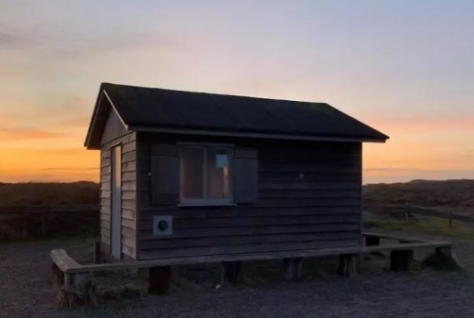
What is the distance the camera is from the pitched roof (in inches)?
392

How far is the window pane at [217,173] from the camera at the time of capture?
10.6 metres

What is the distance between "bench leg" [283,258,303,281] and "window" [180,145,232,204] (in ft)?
4.94

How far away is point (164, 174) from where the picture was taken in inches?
394

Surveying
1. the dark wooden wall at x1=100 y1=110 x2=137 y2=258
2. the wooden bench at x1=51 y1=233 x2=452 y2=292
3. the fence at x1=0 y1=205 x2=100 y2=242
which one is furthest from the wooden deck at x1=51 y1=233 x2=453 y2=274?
the fence at x1=0 y1=205 x2=100 y2=242

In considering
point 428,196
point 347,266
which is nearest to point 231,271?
point 347,266

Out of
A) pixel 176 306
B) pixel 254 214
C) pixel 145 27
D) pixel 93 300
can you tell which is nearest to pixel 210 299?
pixel 176 306

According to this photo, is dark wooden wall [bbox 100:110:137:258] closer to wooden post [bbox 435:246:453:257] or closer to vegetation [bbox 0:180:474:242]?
vegetation [bbox 0:180:474:242]

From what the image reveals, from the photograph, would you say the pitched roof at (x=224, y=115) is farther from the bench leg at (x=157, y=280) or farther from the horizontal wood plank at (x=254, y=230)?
the bench leg at (x=157, y=280)

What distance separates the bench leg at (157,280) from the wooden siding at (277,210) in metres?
0.77

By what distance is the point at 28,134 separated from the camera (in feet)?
59.2

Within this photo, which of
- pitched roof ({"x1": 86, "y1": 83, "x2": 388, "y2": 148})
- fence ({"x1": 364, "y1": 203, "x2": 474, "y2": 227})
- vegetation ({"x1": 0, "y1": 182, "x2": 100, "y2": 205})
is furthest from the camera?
vegetation ({"x1": 0, "y1": 182, "x2": 100, "y2": 205})

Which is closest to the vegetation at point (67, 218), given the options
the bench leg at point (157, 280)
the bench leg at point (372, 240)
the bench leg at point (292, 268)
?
the bench leg at point (372, 240)

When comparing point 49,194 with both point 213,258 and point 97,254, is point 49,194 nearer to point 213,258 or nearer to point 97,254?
point 97,254

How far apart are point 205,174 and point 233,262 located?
A: 64.9 inches
